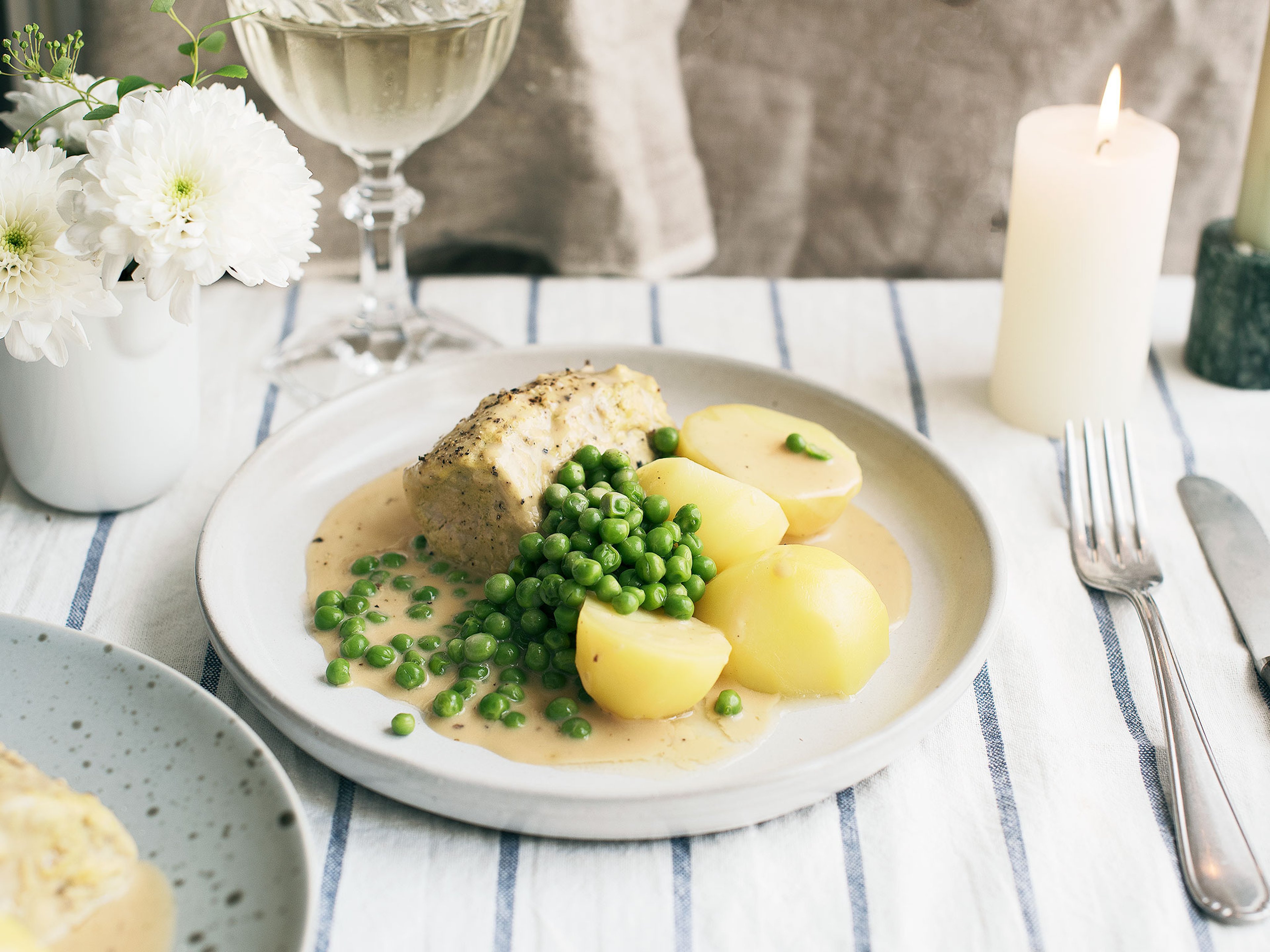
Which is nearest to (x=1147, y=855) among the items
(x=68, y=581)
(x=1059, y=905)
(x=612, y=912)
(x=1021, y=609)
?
(x=1059, y=905)

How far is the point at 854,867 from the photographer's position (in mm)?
1431

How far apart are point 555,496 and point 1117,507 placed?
103cm

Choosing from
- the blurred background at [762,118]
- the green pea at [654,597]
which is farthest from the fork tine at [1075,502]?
the blurred background at [762,118]

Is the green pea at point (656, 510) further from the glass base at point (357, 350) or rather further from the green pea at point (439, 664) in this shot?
the glass base at point (357, 350)

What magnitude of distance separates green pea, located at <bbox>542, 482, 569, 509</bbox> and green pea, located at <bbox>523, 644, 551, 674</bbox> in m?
0.25

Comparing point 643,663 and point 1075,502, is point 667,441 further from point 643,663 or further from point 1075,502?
point 1075,502

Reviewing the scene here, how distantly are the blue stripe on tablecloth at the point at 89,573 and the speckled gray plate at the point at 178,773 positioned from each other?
0.97 feet

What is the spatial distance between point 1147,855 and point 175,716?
48.7 inches

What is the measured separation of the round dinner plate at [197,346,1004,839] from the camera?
138 centimetres

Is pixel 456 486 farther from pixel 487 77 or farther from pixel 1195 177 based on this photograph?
pixel 1195 177

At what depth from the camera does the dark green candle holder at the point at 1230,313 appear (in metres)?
2.47

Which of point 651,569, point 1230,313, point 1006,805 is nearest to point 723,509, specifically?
point 651,569

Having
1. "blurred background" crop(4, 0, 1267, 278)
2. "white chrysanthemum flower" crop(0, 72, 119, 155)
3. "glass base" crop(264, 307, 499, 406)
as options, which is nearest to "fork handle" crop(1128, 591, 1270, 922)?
A: "glass base" crop(264, 307, 499, 406)

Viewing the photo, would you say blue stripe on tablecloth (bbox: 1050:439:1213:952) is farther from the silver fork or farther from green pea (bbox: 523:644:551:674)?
green pea (bbox: 523:644:551:674)
